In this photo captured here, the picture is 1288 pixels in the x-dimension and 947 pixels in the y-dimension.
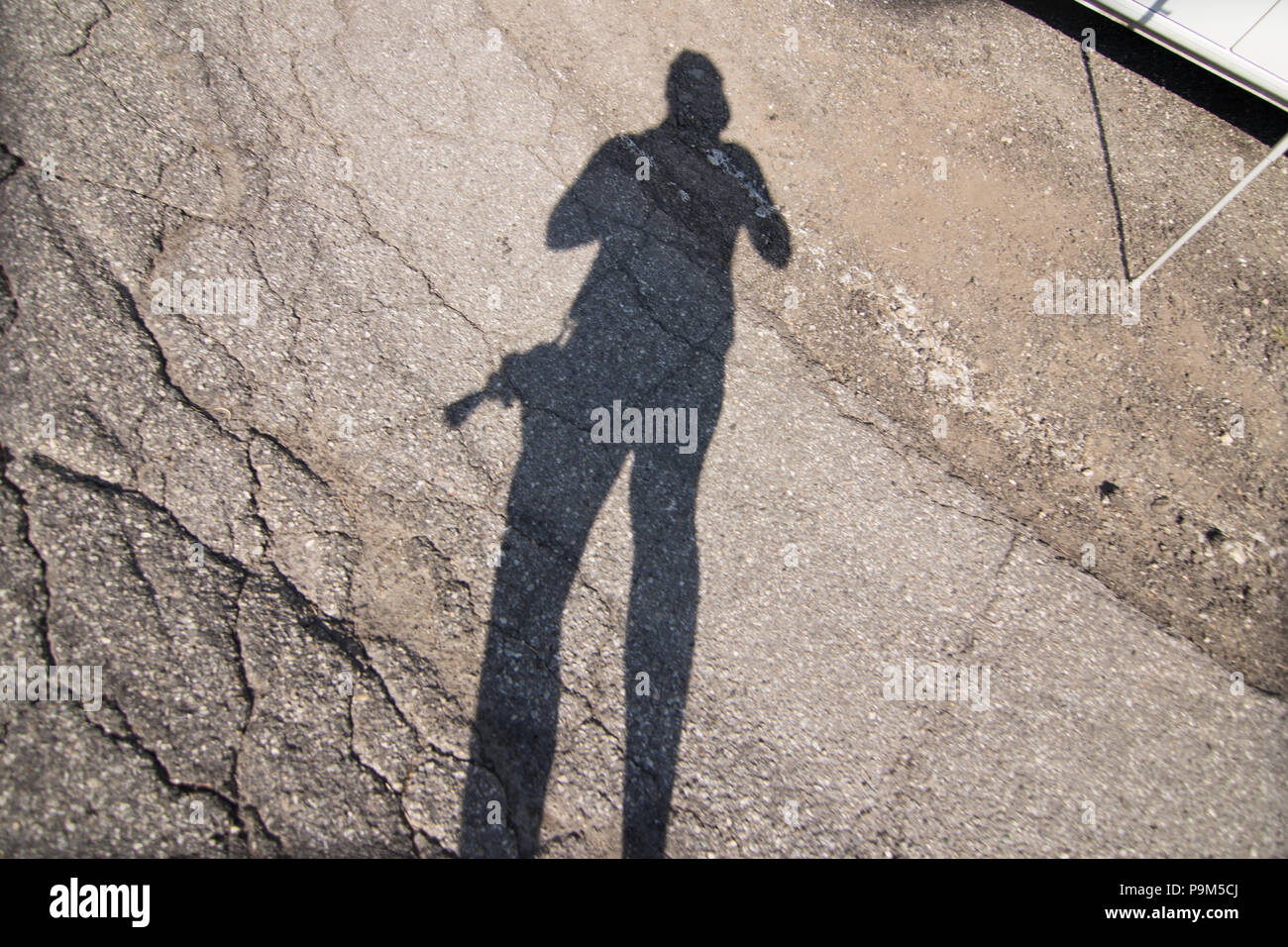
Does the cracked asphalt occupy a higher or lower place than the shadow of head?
lower

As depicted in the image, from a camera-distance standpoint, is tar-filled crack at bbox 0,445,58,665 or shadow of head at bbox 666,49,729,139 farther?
shadow of head at bbox 666,49,729,139

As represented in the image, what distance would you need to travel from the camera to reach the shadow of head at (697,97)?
5375 millimetres

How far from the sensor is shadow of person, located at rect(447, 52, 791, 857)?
10.2 ft

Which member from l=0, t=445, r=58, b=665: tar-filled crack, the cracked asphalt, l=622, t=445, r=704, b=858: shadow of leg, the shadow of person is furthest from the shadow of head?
l=0, t=445, r=58, b=665: tar-filled crack

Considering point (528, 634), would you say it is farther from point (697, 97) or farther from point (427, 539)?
point (697, 97)

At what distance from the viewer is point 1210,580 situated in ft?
13.2

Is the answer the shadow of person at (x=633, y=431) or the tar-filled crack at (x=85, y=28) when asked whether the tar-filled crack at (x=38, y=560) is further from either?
Answer: the tar-filled crack at (x=85, y=28)

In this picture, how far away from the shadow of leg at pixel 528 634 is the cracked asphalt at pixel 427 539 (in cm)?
3

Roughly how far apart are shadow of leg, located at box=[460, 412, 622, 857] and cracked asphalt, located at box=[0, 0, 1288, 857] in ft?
0.09

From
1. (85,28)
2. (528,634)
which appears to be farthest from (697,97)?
(528,634)

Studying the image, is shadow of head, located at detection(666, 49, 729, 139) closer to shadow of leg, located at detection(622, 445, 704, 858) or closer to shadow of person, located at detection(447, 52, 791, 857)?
shadow of person, located at detection(447, 52, 791, 857)

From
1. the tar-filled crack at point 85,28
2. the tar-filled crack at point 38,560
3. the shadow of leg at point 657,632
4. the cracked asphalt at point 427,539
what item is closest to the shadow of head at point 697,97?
the cracked asphalt at point 427,539

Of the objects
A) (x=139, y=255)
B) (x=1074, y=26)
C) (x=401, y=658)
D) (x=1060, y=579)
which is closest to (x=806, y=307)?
(x=1060, y=579)

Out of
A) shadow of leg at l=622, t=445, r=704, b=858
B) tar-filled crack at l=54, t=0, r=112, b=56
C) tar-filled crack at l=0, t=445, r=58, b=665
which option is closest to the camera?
tar-filled crack at l=0, t=445, r=58, b=665
